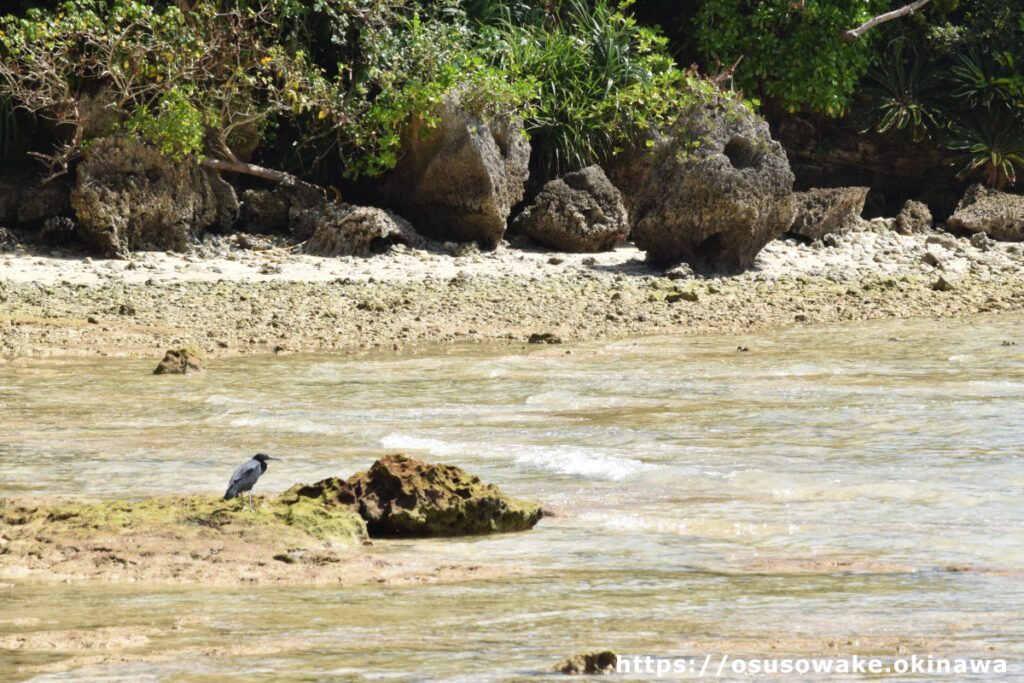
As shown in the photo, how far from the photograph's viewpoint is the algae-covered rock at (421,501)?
4312 millimetres

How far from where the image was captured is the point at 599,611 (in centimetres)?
336

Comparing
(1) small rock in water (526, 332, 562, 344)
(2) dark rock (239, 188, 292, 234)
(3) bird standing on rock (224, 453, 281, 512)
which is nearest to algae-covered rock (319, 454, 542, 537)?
(3) bird standing on rock (224, 453, 281, 512)

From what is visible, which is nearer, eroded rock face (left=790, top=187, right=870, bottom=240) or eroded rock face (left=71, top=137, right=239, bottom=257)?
eroded rock face (left=71, top=137, right=239, bottom=257)

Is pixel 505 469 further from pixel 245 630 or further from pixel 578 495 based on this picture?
pixel 245 630

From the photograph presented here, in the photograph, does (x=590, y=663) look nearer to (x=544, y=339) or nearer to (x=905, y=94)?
(x=544, y=339)

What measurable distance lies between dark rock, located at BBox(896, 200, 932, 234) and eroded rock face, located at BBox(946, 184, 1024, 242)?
311mm

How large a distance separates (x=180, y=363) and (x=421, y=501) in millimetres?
4322

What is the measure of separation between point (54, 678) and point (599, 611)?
1.30 meters

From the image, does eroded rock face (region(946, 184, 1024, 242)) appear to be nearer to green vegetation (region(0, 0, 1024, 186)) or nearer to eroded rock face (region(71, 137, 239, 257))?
green vegetation (region(0, 0, 1024, 186))

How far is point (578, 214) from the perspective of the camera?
1353cm

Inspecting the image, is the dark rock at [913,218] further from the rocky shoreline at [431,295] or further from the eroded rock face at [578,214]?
the eroded rock face at [578,214]

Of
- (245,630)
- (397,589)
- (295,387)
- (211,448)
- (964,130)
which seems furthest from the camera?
(964,130)

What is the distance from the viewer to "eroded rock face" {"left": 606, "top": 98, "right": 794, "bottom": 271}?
1316cm

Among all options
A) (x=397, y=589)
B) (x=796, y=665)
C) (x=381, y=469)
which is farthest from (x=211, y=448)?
(x=796, y=665)
